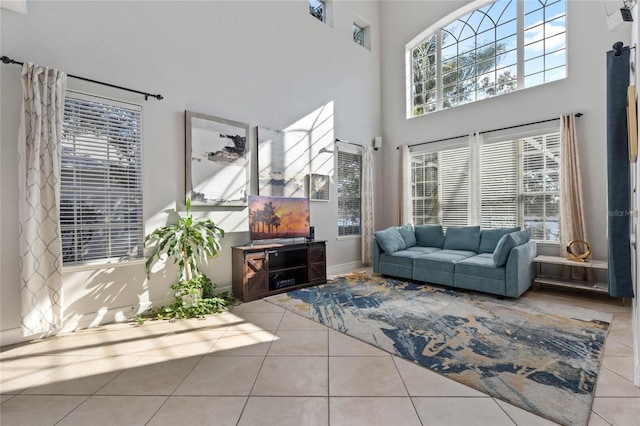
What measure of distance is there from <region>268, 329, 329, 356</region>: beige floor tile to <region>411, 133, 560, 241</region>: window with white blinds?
Result: 3.81 metres

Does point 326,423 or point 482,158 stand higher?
point 482,158

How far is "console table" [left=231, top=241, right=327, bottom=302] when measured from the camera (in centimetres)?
374

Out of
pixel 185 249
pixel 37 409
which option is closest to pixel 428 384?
pixel 37 409

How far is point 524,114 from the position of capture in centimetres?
468

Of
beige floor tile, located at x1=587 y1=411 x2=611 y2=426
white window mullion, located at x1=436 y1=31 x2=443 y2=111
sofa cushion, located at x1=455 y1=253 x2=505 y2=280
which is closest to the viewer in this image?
beige floor tile, located at x1=587 y1=411 x2=611 y2=426

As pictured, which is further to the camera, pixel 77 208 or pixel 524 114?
Answer: pixel 524 114

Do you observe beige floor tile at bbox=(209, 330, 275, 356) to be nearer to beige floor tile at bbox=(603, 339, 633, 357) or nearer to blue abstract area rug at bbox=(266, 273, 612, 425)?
blue abstract area rug at bbox=(266, 273, 612, 425)

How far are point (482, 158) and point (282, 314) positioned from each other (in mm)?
4228

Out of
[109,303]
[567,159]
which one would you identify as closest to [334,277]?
[109,303]

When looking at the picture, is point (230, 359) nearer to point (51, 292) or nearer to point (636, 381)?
point (51, 292)

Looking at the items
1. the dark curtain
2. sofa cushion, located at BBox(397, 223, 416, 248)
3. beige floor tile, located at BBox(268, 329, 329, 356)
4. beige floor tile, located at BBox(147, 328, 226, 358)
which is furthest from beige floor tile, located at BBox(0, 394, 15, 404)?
sofa cushion, located at BBox(397, 223, 416, 248)

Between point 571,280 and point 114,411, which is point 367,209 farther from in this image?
point 114,411

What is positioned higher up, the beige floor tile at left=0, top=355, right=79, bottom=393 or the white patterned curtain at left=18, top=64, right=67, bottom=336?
the white patterned curtain at left=18, top=64, right=67, bottom=336

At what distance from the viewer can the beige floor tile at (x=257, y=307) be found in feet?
11.1
